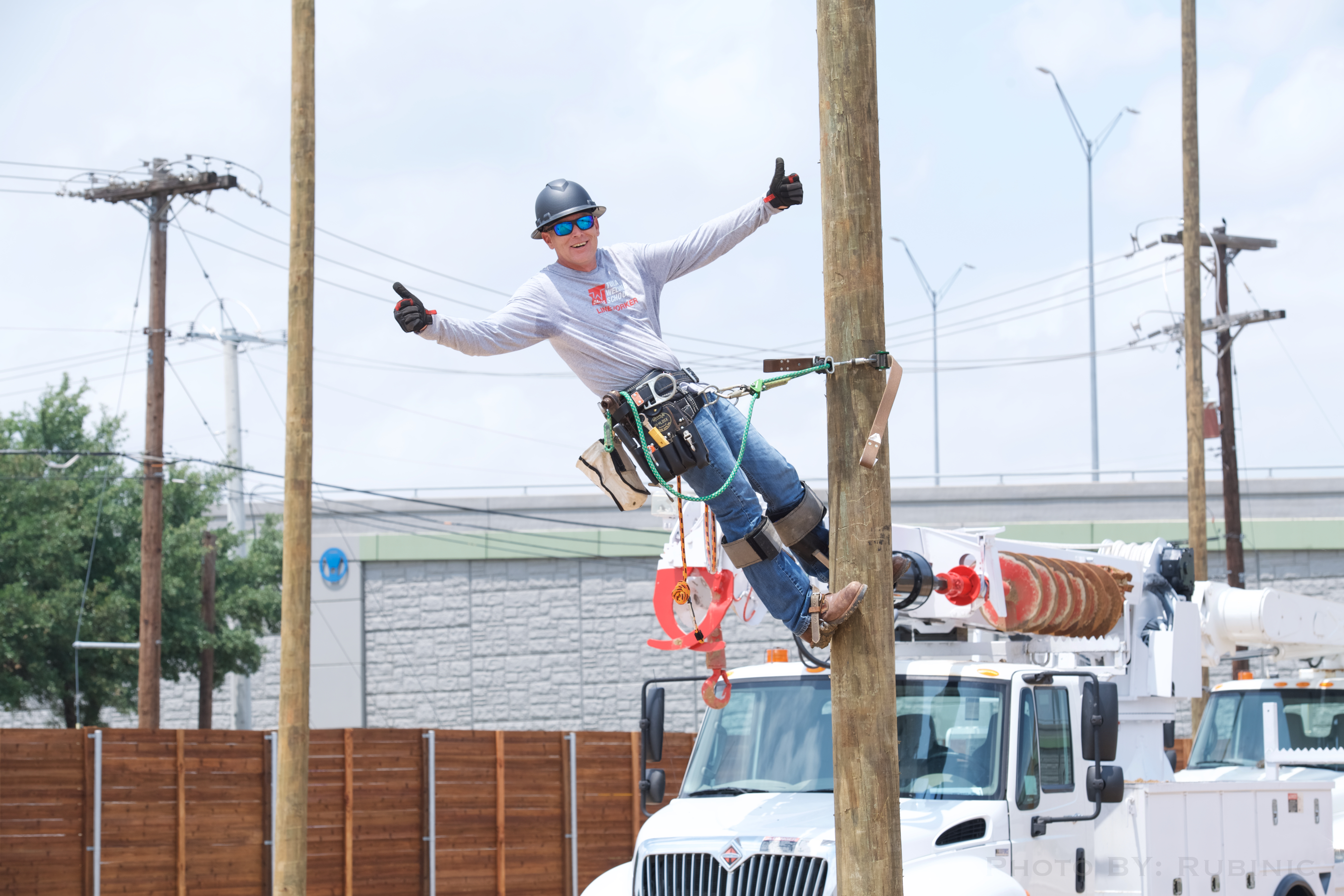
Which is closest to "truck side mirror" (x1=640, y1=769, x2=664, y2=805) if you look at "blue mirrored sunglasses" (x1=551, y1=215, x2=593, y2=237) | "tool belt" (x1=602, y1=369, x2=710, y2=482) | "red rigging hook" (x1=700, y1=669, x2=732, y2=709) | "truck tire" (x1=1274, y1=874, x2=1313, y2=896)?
"red rigging hook" (x1=700, y1=669, x2=732, y2=709)

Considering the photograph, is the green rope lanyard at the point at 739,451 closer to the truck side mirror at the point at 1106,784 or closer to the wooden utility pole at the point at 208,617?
the truck side mirror at the point at 1106,784

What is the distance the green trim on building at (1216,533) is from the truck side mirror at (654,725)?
78.7ft

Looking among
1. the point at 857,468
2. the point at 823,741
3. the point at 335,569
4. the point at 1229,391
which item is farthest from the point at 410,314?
the point at 335,569

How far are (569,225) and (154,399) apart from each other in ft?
65.6

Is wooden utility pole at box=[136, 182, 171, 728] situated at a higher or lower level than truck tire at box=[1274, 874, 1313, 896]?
higher

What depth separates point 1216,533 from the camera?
110 feet

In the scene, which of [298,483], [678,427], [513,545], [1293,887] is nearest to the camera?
[678,427]

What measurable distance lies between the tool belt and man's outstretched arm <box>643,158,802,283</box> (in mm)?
626

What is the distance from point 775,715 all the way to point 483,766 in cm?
1115

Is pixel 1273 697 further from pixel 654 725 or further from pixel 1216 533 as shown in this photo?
pixel 1216 533

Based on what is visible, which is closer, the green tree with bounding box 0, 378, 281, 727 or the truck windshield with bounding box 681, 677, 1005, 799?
the truck windshield with bounding box 681, 677, 1005, 799

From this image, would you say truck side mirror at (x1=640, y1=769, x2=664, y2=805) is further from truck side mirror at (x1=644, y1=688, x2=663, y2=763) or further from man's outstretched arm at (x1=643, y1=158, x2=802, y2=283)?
man's outstretched arm at (x1=643, y1=158, x2=802, y2=283)

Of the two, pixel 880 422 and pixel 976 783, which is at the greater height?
pixel 880 422

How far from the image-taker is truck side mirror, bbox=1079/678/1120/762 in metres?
8.14
